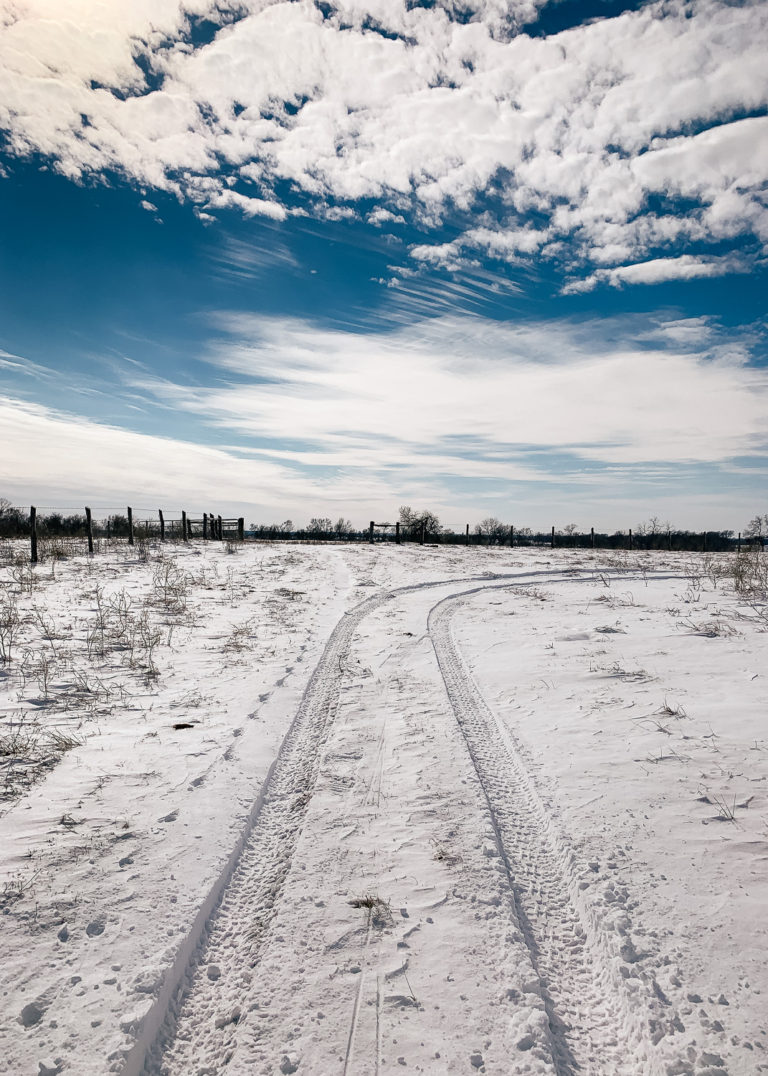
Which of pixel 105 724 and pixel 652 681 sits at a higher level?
pixel 652 681

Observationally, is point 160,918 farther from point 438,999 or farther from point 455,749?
point 455,749

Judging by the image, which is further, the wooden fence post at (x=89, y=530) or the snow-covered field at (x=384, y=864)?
the wooden fence post at (x=89, y=530)

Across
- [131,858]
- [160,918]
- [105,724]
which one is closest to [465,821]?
[160,918]

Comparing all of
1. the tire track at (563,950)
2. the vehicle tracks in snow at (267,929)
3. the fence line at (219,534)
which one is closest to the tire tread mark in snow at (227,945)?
the vehicle tracks in snow at (267,929)

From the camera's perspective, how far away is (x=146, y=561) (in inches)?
808

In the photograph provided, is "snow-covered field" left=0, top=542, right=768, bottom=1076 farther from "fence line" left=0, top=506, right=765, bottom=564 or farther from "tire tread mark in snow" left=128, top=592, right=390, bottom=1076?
"fence line" left=0, top=506, right=765, bottom=564

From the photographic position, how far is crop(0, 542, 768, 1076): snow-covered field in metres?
2.27

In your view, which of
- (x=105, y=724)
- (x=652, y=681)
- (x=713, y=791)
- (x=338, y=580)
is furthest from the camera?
(x=338, y=580)

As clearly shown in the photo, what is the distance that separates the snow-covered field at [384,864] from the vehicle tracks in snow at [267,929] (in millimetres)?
13

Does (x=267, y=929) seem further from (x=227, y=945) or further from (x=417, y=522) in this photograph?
(x=417, y=522)

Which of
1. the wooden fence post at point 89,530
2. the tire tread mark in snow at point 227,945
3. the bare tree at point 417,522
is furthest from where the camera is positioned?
the bare tree at point 417,522

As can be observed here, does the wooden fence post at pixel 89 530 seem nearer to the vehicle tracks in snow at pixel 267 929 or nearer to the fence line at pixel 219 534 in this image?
the fence line at pixel 219 534

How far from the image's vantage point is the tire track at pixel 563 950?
2225 mm

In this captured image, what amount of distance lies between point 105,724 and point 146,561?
1616 centimetres
